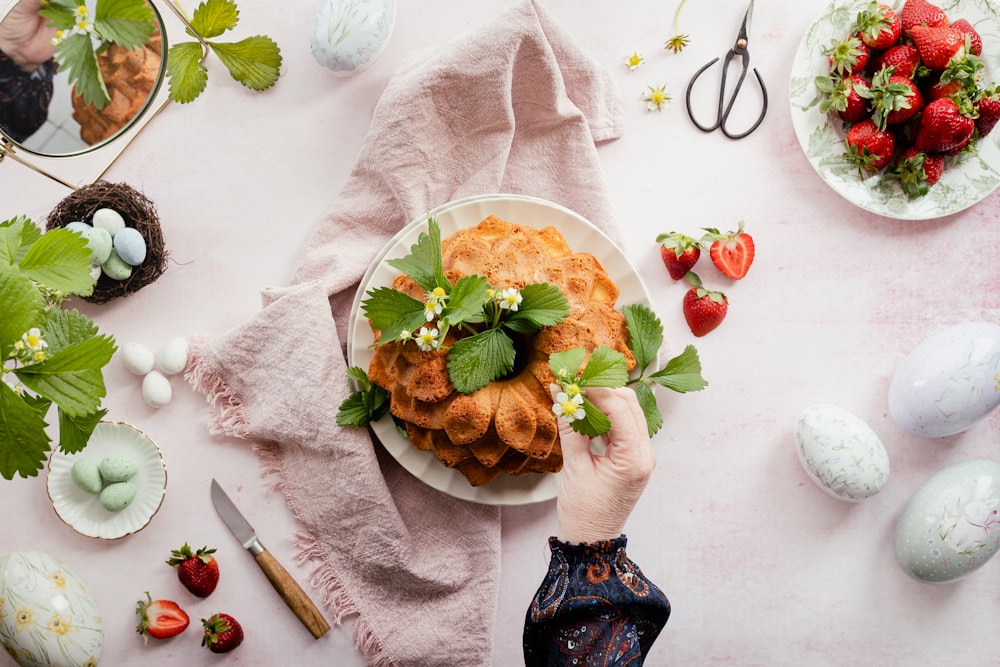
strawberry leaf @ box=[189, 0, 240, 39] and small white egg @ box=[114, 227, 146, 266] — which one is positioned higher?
strawberry leaf @ box=[189, 0, 240, 39]

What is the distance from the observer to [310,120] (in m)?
1.75

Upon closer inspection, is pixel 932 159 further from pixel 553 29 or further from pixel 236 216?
pixel 236 216

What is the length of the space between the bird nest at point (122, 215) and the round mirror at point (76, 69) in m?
0.33

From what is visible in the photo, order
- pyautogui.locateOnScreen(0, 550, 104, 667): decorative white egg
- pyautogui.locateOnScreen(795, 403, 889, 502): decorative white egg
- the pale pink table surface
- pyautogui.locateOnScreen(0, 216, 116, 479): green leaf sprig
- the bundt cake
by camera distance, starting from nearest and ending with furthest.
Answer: pyautogui.locateOnScreen(0, 216, 116, 479): green leaf sprig → the bundt cake → pyautogui.locateOnScreen(0, 550, 104, 667): decorative white egg → pyautogui.locateOnScreen(795, 403, 889, 502): decorative white egg → the pale pink table surface

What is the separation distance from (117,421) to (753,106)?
1.63 meters

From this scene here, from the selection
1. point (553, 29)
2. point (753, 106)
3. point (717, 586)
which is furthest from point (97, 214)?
point (717, 586)

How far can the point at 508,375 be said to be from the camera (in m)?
1.46

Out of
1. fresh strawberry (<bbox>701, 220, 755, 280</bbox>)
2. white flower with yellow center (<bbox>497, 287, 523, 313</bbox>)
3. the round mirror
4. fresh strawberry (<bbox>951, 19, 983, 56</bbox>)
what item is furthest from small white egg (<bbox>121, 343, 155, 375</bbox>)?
fresh strawberry (<bbox>951, 19, 983, 56</bbox>)

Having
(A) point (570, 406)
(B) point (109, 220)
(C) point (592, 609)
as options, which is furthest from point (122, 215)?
(C) point (592, 609)

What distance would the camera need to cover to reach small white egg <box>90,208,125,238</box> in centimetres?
159

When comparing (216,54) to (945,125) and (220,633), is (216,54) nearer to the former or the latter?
(220,633)

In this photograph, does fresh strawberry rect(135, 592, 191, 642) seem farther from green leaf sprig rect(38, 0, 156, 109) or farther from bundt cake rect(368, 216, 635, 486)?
green leaf sprig rect(38, 0, 156, 109)

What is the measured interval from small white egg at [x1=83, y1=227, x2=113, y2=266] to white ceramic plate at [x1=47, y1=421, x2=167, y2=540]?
14.7 inches

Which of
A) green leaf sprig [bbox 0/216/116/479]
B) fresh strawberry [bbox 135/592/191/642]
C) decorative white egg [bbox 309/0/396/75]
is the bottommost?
fresh strawberry [bbox 135/592/191/642]
